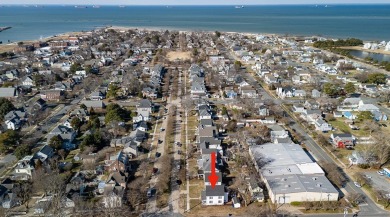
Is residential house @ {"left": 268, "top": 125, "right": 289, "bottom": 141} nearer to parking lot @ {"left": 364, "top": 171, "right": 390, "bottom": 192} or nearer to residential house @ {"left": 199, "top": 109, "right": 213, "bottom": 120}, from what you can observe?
residential house @ {"left": 199, "top": 109, "right": 213, "bottom": 120}

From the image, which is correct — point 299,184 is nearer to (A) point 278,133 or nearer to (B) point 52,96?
(A) point 278,133

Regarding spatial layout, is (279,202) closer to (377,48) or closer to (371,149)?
(371,149)

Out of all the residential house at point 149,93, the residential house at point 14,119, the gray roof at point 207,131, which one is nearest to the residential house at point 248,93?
the residential house at point 149,93

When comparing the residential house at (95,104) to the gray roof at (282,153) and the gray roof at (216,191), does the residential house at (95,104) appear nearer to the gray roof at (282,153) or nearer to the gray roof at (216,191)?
the gray roof at (282,153)

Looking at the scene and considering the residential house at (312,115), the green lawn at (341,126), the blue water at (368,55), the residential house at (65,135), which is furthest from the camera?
the blue water at (368,55)

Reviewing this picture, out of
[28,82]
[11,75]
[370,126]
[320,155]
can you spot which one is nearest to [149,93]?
[28,82]

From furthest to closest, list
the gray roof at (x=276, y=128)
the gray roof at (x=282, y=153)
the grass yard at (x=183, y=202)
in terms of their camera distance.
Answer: the gray roof at (x=276, y=128), the gray roof at (x=282, y=153), the grass yard at (x=183, y=202)

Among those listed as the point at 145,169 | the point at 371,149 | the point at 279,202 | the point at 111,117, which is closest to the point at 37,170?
the point at 145,169

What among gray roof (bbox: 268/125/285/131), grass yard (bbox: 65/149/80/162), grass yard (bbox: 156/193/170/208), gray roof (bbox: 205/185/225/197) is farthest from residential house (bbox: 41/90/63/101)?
gray roof (bbox: 205/185/225/197)
